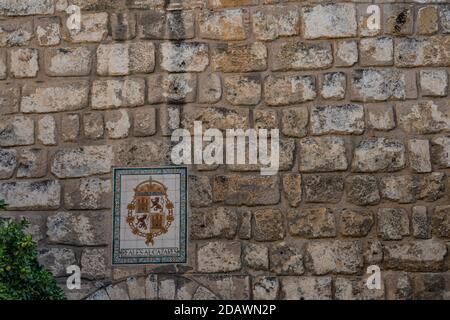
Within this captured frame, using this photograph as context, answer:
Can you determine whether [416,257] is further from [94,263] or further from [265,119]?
[94,263]

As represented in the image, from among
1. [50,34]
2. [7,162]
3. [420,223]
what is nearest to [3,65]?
[50,34]

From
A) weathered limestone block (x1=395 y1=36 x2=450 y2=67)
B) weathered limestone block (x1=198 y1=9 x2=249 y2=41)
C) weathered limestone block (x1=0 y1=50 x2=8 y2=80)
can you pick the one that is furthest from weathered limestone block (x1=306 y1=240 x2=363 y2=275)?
weathered limestone block (x1=0 y1=50 x2=8 y2=80)

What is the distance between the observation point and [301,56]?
4578 millimetres

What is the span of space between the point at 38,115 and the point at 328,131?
6.50 feet

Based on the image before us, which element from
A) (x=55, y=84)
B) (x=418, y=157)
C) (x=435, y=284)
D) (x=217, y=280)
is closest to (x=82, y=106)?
(x=55, y=84)

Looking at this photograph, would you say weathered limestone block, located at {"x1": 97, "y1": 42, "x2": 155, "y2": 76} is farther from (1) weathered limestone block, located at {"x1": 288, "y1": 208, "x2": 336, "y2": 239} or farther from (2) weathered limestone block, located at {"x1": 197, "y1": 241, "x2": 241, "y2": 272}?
(1) weathered limestone block, located at {"x1": 288, "y1": 208, "x2": 336, "y2": 239}

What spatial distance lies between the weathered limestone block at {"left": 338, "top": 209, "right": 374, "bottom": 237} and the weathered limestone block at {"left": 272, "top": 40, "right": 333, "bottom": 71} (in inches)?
39.5

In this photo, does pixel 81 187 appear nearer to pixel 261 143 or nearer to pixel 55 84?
pixel 55 84

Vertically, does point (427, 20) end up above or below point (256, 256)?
above

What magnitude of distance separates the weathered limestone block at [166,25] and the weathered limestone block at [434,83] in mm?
1583

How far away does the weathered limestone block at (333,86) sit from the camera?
4.53 m

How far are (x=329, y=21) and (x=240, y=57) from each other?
0.65 meters

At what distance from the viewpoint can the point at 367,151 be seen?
4.45 meters

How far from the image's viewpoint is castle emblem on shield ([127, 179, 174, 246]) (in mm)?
4445
